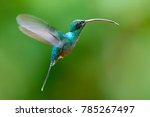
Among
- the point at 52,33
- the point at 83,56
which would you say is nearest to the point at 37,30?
the point at 52,33

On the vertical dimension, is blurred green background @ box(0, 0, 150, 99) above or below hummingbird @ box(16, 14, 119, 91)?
below

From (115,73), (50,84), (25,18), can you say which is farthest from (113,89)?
(25,18)

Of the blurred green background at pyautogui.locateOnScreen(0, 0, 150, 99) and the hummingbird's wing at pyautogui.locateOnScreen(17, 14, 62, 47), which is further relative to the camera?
the blurred green background at pyautogui.locateOnScreen(0, 0, 150, 99)

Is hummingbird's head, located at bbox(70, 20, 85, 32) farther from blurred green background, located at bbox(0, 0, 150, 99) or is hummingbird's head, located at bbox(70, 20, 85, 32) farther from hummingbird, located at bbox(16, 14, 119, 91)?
blurred green background, located at bbox(0, 0, 150, 99)

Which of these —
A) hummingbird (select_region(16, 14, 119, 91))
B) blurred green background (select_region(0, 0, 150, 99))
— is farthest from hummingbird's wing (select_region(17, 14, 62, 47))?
blurred green background (select_region(0, 0, 150, 99))

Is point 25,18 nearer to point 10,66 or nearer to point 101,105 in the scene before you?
point 101,105

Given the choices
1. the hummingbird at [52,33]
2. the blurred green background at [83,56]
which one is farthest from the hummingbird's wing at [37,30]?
the blurred green background at [83,56]

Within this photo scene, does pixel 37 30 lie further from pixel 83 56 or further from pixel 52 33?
pixel 83 56

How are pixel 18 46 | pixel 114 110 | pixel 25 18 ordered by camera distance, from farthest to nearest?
pixel 18 46
pixel 114 110
pixel 25 18
